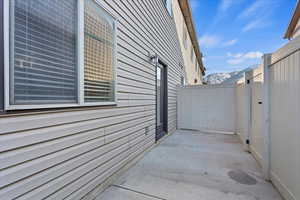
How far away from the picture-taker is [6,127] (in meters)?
1.11

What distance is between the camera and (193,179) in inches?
94.0

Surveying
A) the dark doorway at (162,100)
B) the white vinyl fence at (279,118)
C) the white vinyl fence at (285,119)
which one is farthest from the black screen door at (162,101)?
the white vinyl fence at (285,119)

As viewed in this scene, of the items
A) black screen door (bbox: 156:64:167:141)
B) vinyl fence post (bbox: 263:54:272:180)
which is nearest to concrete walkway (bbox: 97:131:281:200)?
vinyl fence post (bbox: 263:54:272:180)

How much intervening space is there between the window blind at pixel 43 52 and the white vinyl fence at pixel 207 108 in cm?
534

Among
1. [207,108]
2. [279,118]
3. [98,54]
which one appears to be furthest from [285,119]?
[207,108]

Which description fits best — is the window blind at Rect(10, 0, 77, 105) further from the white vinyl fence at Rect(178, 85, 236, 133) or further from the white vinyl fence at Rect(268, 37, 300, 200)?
the white vinyl fence at Rect(178, 85, 236, 133)

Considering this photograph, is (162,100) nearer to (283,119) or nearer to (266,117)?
(266,117)

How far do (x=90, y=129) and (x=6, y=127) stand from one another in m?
0.88

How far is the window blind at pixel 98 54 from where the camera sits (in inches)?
75.0

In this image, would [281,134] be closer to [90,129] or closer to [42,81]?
[90,129]

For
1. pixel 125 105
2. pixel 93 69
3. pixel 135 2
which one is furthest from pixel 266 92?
pixel 135 2

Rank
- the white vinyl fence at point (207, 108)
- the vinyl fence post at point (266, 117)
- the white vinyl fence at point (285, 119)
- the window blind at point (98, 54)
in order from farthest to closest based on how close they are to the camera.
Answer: the white vinyl fence at point (207, 108), the vinyl fence post at point (266, 117), the window blind at point (98, 54), the white vinyl fence at point (285, 119)

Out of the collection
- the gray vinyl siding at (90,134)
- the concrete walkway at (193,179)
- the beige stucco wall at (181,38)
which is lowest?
the concrete walkway at (193,179)

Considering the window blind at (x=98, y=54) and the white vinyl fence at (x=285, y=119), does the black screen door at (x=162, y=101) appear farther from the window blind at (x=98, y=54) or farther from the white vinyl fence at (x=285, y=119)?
the white vinyl fence at (x=285, y=119)
